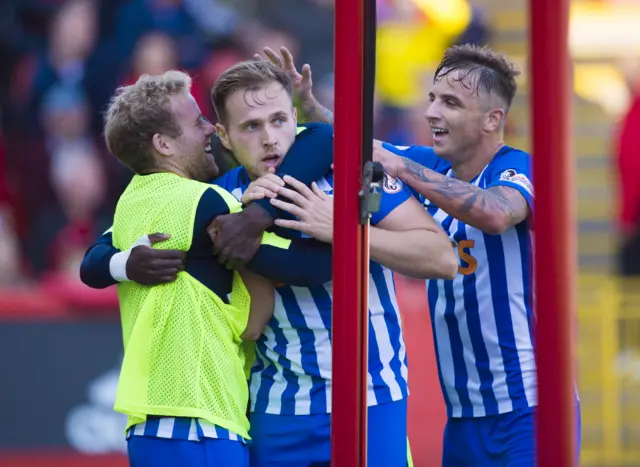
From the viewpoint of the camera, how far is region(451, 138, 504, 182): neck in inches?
108

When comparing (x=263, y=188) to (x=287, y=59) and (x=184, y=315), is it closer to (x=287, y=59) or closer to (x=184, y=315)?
(x=184, y=315)

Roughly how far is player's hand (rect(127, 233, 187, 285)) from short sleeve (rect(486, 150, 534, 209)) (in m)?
0.74

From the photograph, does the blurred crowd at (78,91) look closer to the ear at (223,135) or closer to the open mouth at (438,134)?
the ear at (223,135)

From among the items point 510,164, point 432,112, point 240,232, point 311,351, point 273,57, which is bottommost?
point 311,351

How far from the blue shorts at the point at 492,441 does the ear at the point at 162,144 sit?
98 cm

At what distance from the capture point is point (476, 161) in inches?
109

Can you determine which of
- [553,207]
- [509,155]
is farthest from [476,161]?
[553,207]

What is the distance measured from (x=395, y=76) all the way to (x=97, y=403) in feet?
11.6

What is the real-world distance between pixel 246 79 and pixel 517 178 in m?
0.65

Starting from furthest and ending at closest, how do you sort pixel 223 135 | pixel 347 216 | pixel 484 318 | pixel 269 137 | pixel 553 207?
pixel 484 318, pixel 223 135, pixel 269 137, pixel 347 216, pixel 553 207

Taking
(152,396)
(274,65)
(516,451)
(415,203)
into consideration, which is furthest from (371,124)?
(516,451)

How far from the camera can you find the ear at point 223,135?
2.71 meters

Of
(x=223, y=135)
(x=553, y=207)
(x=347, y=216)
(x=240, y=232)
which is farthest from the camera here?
(x=223, y=135)

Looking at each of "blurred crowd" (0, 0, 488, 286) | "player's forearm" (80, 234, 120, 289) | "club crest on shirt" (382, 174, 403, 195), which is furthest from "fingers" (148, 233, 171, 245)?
"blurred crowd" (0, 0, 488, 286)
